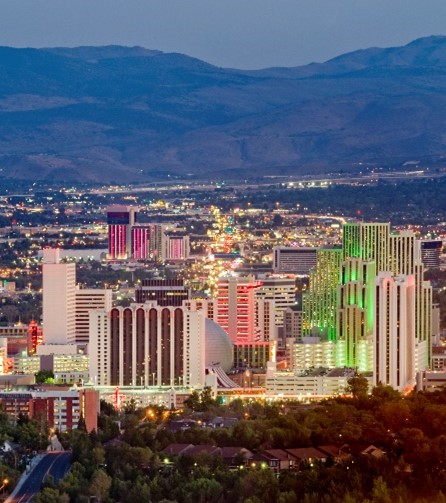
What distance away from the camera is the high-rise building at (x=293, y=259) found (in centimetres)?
7488

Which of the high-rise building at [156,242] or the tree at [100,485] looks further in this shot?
the high-rise building at [156,242]

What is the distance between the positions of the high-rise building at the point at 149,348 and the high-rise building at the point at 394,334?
3.70 metres

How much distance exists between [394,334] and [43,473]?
15998 millimetres

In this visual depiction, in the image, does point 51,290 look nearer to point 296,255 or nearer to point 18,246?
point 296,255

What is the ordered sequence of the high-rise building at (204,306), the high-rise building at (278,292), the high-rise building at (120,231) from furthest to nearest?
1. the high-rise building at (120,231)
2. the high-rise building at (278,292)
3. the high-rise building at (204,306)

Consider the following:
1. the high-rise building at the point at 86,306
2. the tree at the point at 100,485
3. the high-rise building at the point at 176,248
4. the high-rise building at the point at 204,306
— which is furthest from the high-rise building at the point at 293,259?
the tree at the point at 100,485

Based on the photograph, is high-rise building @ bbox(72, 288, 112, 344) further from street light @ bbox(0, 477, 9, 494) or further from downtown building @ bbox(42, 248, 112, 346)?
street light @ bbox(0, 477, 9, 494)

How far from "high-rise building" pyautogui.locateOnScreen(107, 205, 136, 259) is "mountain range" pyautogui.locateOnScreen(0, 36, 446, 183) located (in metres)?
45.9

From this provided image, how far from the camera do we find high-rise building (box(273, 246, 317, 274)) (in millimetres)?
74875

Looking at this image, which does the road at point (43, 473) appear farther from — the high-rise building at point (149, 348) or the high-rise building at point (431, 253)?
the high-rise building at point (431, 253)

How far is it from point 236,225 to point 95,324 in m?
50.1

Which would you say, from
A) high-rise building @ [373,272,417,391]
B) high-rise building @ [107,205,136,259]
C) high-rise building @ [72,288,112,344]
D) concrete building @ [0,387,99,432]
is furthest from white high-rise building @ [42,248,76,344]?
high-rise building @ [107,205,136,259]

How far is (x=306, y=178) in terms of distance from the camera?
139m

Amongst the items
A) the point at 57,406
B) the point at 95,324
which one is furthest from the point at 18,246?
the point at 57,406
